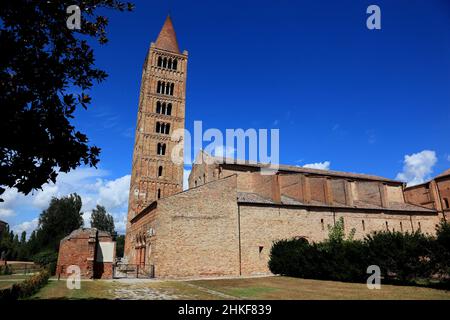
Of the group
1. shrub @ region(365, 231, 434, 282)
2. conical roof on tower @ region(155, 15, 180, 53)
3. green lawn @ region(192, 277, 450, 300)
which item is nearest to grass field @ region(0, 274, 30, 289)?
green lawn @ region(192, 277, 450, 300)

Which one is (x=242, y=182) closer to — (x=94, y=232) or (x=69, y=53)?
(x=94, y=232)

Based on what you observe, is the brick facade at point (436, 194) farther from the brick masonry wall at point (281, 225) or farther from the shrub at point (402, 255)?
the shrub at point (402, 255)

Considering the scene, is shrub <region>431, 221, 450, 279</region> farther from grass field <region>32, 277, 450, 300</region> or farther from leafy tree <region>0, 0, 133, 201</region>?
leafy tree <region>0, 0, 133, 201</region>

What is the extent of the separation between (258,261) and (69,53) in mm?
21586

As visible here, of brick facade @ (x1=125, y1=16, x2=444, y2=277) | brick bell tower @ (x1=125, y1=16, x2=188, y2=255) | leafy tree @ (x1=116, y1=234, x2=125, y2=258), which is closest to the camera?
brick facade @ (x1=125, y1=16, x2=444, y2=277)

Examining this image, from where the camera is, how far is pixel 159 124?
43062mm

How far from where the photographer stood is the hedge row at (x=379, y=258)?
15.5 metres

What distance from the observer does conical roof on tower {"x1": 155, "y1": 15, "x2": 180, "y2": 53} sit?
152 ft

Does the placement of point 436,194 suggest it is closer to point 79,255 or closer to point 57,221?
point 79,255

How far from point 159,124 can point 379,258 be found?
3306 centimetres

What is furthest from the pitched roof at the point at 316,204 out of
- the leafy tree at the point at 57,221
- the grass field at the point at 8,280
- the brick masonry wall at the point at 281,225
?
the leafy tree at the point at 57,221

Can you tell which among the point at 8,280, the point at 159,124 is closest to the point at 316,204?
the point at 159,124

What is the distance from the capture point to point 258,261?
24.7 meters
